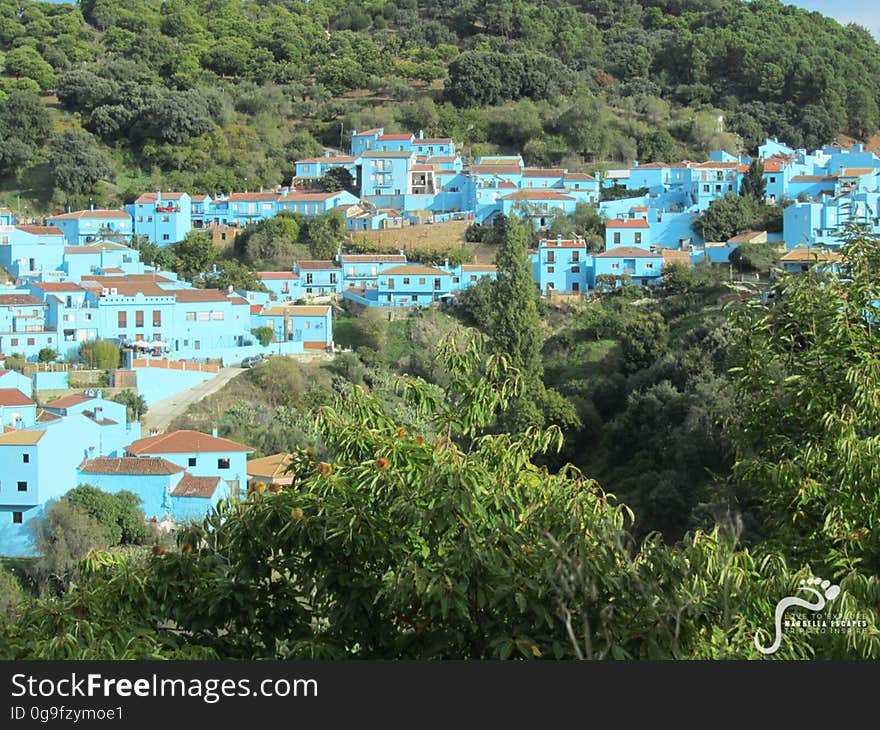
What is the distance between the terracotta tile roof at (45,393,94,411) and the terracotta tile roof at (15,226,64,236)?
747 cm

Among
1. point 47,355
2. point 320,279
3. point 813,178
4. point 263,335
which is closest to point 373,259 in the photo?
point 320,279

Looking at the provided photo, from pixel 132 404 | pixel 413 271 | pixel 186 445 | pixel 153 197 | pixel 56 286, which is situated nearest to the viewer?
pixel 186 445

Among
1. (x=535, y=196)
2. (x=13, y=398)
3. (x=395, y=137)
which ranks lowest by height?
(x=13, y=398)

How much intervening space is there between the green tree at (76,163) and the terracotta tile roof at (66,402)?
476 inches

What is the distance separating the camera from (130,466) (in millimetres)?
15391

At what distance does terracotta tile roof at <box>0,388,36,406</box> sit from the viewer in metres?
16.7

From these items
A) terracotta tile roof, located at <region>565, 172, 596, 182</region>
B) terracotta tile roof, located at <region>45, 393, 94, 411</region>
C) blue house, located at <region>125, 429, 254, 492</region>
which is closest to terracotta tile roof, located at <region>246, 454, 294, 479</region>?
blue house, located at <region>125, 429, 254, 492</region>

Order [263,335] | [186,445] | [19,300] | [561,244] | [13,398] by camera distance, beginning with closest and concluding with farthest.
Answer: [186,445]
[13,398]
[19,300]
[263,335]
[561,244]

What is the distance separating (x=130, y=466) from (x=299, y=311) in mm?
7800

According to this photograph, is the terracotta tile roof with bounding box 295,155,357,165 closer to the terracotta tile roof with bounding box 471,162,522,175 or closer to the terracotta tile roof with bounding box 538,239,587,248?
the terracotta tile roof with bounding box 471,162,522,175

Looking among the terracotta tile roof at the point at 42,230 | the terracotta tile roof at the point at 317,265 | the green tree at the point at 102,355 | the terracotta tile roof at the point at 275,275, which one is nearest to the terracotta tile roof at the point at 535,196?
the terracotta tile roof at the point at 317,265

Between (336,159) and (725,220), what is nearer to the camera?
(725,220)

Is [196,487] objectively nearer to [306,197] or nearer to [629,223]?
[629,223]

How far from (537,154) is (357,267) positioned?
850 cm
